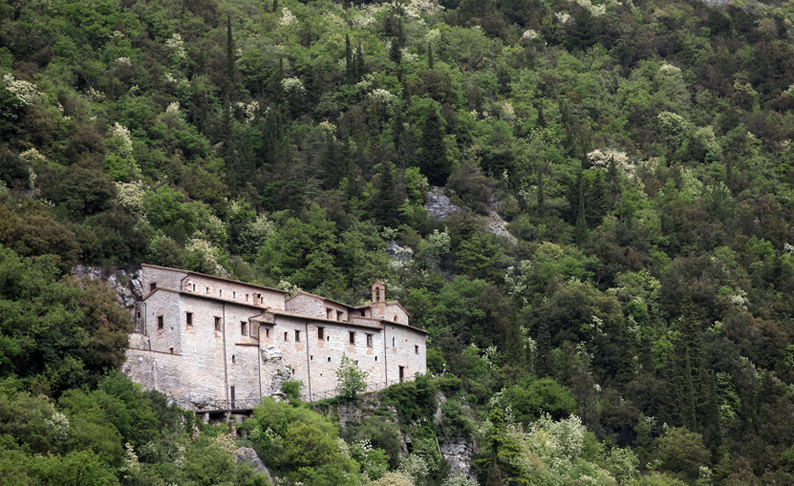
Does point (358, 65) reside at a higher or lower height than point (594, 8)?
lower

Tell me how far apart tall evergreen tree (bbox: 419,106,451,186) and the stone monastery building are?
34.2 meters

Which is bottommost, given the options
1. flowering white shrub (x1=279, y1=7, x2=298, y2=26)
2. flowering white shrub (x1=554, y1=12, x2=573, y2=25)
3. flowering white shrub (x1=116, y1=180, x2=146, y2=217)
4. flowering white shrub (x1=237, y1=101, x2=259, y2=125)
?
flowering white shrub (x1=116, y1=180, x2=146, y2=217)

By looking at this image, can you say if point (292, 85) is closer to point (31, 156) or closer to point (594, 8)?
point (31, 156)

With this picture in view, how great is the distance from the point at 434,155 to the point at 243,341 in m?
47.9

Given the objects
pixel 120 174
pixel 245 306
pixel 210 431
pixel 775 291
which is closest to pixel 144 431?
pixel 210 431

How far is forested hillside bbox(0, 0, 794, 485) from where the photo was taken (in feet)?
214

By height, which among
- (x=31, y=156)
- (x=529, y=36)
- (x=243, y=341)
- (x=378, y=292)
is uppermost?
(x=529, y=36)

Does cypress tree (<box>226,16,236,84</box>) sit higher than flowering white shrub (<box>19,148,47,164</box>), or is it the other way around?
cypress tree (<box>226,16,236,84</box>)

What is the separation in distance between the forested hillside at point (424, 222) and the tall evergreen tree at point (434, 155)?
26cm

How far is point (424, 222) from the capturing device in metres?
108

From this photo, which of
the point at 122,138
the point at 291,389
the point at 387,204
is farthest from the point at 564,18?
the point at 291,389

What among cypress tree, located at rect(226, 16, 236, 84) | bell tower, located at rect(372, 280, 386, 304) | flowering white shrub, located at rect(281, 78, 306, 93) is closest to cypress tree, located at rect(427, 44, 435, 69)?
flowering white shrub, located at rect(281, 78, 306, 93)

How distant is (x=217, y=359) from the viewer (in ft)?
226

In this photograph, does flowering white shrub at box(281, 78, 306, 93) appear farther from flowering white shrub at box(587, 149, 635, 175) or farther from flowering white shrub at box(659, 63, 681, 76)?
flowering white shrub at box(659, 63, 681, 76)
